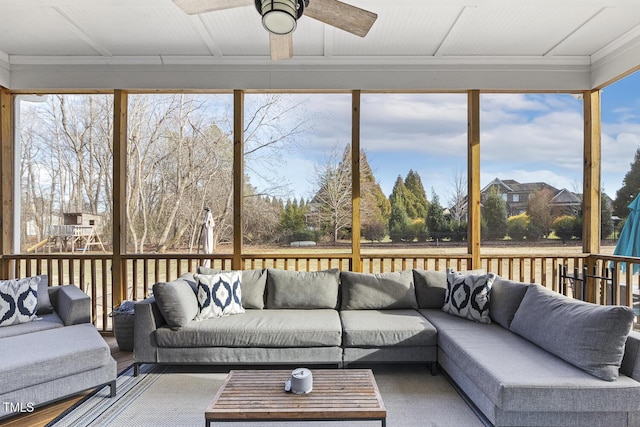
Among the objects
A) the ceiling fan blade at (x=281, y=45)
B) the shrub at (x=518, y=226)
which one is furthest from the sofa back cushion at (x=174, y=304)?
the shrub at (x=518, y=226)

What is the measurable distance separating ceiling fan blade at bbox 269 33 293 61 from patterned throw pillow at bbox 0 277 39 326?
9.30 feet

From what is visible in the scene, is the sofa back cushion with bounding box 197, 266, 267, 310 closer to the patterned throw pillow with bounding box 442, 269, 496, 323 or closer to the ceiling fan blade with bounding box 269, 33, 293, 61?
the patterned throw pillow with bounding box 442, 269, 496, 323

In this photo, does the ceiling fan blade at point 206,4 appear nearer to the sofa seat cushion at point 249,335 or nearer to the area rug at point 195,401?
the sofa seat cushion at point 249,335

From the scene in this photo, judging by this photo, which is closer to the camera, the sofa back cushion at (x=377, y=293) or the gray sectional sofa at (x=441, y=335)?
the gray sectional sofa at (x=441, y=335)

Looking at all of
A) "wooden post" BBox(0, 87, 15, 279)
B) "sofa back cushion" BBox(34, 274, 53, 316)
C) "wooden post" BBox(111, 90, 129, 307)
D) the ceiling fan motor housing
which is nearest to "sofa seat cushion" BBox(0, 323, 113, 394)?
"sofa back cushion" BBox(34, 274, 53, 316)

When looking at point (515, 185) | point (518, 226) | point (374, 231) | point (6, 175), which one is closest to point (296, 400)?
point (374, 231)

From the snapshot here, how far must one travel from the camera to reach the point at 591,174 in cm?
418

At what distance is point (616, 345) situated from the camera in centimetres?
213

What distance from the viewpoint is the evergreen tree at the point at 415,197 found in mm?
4301

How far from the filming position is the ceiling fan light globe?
1.87 meters

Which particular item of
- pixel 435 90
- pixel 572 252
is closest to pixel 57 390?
pixel 435 90

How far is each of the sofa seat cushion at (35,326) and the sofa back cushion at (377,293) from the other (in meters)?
2.51

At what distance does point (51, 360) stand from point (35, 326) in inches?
33.0

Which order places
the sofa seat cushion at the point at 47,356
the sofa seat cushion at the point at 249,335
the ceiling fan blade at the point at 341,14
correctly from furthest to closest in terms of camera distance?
1. the sofa seat cushion at the point at 249,335
2. the sofa seat cushion at the point at 47,356
3. the ceiling fan blade at the point at 341,14
